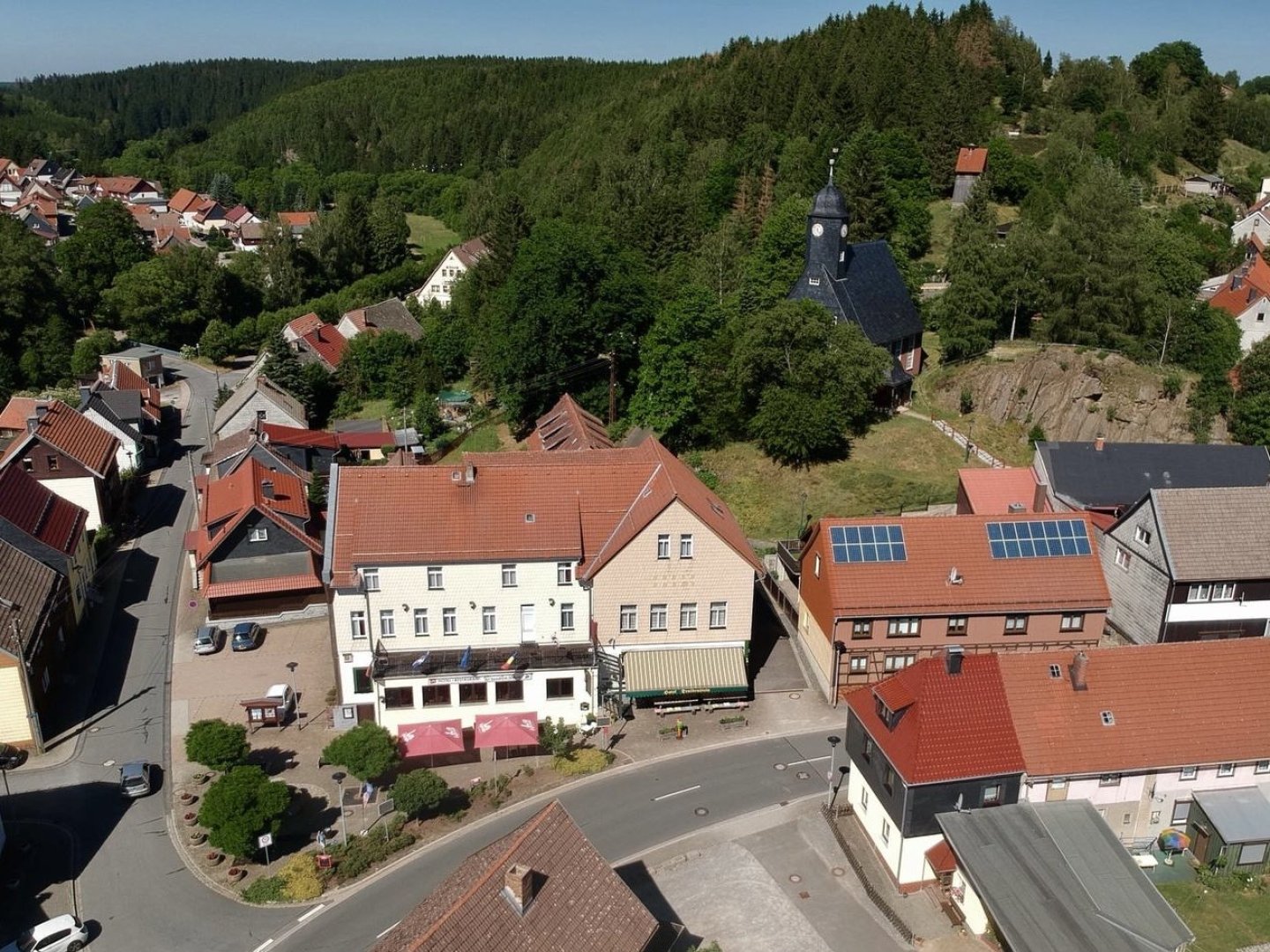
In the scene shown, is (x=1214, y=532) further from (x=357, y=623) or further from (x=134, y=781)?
(x=134, y=781)

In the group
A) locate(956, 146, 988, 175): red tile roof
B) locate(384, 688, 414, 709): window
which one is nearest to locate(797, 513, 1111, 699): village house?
locate(384, 688, 414, 709): window

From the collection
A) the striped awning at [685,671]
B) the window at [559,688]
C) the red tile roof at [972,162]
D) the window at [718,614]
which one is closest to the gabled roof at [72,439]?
the window at [559,688]

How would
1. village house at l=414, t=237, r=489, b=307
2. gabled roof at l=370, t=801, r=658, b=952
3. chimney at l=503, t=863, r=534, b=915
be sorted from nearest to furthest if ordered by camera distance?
gabled roof at l=370, t=801, r=658, b=952
chimney at l=503, t=863, r=534, b=915
village house at l=414, t=237, r=489, b=307

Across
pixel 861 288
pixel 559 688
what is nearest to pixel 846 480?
pixel 861 288

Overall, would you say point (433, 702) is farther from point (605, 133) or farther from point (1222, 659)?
point (605, 133)

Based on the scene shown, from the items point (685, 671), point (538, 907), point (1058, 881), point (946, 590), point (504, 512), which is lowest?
point (1058, 881)

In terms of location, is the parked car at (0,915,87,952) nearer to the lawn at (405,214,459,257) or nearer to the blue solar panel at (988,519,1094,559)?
the blue solar panel at (988,519,1094,559)

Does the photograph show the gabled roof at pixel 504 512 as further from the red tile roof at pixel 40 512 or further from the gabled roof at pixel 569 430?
the red tile roof at pixel 40 512
